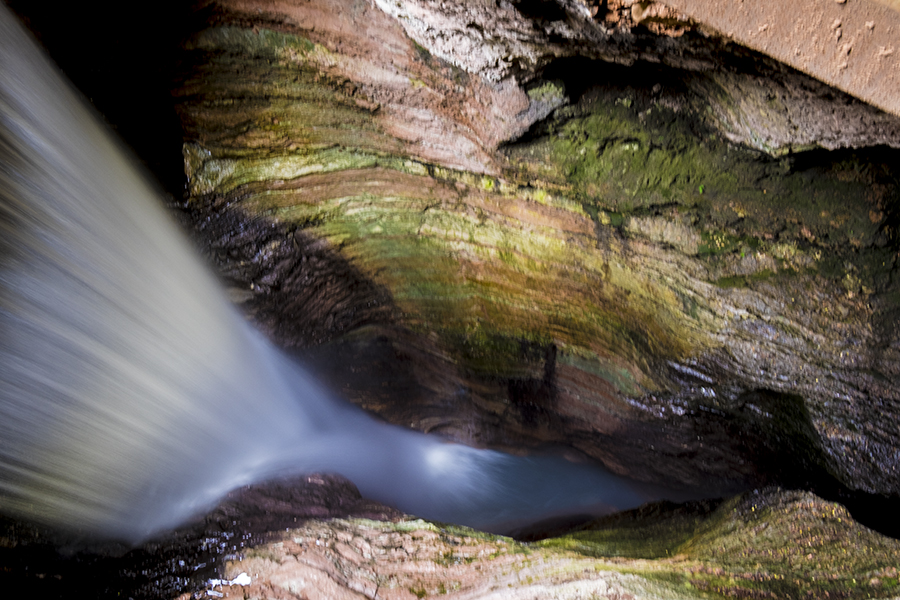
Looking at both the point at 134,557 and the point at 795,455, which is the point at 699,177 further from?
the point at 134,557

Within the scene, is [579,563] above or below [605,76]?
below

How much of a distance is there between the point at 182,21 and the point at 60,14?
436 millimetres

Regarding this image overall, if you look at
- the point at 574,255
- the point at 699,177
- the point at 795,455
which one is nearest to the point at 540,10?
the point at 699,177

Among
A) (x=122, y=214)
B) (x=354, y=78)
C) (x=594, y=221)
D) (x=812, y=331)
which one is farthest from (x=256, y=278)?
(x=812, y=331)

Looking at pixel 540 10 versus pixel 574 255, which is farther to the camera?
pixel 574 255

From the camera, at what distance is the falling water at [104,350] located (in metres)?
1.63

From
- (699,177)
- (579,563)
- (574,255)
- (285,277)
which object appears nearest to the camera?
(579,563)

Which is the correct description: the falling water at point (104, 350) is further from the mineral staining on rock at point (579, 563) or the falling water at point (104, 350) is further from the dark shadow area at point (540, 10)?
the dark shadow area at point (540, 10)

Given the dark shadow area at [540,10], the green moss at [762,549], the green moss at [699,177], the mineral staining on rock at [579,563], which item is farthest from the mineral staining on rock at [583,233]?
the mineral staining on rock at [579,563]

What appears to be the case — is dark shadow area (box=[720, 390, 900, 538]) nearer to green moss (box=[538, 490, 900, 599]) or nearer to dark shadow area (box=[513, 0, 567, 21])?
green moss (box=[538, 490, 900, 599])

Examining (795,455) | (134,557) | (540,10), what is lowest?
(134,557)

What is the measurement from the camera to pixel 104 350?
1938 mm

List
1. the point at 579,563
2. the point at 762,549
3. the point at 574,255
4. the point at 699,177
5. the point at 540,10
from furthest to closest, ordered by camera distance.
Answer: the point at 574,255, the point at 699,177, the point at 762,549, the point at 579,563, the point at 540,10

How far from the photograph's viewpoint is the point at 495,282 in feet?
10.00
